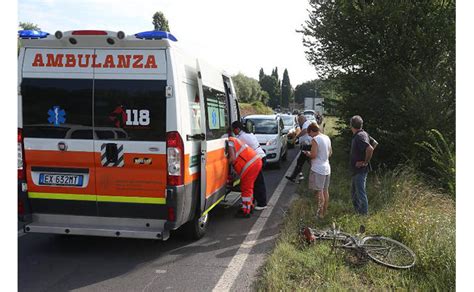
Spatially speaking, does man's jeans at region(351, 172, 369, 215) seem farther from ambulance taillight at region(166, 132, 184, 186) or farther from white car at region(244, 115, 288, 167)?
white car at region(244, 115, 288, 167)

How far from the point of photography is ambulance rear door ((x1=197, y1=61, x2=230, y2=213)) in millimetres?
5441

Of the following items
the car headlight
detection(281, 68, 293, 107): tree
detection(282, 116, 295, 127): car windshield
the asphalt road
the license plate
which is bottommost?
the asphalt road

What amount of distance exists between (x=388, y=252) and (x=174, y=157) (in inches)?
110

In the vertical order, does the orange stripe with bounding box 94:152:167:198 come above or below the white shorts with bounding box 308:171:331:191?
above

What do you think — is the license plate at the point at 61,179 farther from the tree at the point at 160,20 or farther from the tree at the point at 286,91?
the tree at the point at 286,91

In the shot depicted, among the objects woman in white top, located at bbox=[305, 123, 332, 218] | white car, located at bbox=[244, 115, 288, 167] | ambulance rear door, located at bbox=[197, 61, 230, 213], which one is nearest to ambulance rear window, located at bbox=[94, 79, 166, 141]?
ambulance rear door, located at bbox=[197, 61, 230, 213]

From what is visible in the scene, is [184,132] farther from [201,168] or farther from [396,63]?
[396,63]

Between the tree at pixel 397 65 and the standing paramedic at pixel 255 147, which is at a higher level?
the tree at pixel 397 65

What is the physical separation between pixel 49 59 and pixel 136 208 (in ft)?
6.74

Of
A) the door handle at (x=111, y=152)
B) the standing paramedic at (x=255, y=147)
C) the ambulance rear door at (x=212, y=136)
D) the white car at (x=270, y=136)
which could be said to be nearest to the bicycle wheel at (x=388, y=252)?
the ambulance rear door at (x=212, y=136)

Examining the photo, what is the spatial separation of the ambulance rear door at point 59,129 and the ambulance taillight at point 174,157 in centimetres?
93

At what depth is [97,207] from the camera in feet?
15.7

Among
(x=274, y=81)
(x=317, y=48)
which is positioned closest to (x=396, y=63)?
(x=317, y=48)

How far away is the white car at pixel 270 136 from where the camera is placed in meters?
12.5
